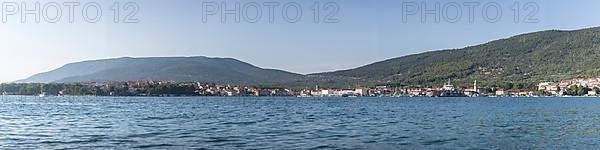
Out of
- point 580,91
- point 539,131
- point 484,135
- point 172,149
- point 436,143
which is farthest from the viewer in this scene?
point 580,91

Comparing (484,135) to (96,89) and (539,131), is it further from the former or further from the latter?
(96,89)

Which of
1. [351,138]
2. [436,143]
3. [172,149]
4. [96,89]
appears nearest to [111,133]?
[172,149]

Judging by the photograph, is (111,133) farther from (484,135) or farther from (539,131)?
(539,131)

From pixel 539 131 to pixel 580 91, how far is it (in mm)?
155868

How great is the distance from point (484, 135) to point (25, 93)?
605 ft

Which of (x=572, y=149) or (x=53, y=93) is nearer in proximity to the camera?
(x=572, y=149)

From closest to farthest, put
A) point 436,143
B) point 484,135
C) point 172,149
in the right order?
point 172,149 < point 436,143 < point 484,135

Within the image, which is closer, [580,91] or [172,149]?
[172,149]

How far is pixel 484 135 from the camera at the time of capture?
32406 millimetres

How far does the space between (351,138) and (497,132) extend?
8969mm

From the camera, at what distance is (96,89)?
628 feet

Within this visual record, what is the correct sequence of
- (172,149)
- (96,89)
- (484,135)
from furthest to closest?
(96,89) < (484,135) < (172,149)

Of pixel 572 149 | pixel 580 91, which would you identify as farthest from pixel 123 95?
pixel 572 149

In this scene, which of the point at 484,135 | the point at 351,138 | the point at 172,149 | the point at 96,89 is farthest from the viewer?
the point at 96,89
